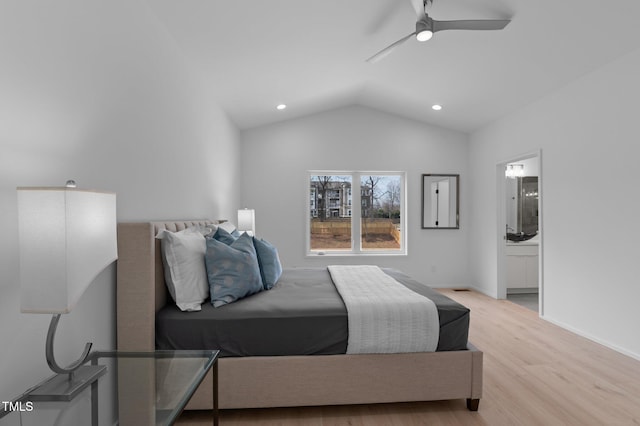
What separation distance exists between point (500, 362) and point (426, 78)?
3.13m

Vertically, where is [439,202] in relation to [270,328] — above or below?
above

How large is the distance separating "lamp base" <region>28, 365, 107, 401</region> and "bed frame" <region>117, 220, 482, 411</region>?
68cm

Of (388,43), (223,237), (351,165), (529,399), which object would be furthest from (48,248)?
(351,165)

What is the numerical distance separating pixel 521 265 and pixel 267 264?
418cm

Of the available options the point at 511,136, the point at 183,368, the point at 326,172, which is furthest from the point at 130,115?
the point at 511,136

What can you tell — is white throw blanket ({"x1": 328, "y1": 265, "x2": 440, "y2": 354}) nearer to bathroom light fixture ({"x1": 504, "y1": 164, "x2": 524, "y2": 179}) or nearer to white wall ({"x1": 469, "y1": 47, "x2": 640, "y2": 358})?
white wall ({"x1": 469, "y1": 47, "x2": 640, "y2": 358})

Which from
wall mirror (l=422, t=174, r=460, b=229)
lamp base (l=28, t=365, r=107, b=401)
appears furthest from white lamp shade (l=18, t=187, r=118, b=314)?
wall mirror (l=422, t=174, r=460, b=229)

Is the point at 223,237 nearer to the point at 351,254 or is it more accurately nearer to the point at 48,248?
the point at 48,248

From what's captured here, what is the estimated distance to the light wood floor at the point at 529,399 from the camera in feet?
6.64

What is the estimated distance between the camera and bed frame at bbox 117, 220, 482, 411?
1.87 meters

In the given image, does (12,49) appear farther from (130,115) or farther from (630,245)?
(630,245)

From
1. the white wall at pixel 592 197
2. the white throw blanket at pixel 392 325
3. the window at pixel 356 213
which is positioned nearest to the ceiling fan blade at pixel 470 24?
the white wall at pixel 592 197

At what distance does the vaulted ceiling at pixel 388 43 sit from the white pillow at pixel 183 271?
1.61m

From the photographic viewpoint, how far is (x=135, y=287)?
187cm
